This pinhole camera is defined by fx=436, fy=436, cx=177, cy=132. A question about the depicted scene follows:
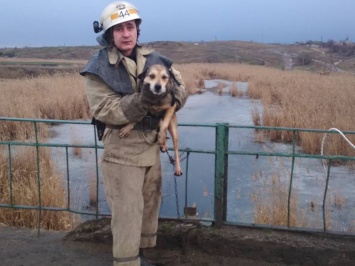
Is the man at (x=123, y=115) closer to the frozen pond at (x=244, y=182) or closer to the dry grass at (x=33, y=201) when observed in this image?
the dry grass at (x=33, y=201)

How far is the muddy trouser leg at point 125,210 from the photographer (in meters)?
2.73

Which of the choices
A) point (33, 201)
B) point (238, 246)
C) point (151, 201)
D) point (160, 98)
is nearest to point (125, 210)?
point (151, 201)

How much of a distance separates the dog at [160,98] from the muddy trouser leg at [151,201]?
0.51ft

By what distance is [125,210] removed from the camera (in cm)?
272

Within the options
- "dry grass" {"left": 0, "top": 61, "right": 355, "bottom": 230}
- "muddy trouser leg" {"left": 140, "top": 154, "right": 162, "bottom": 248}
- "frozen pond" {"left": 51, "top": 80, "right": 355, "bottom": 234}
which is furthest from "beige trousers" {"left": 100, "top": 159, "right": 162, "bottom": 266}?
"frozen pond" {"left": 51, "top": 80, "right": 355, "bottom": 234}

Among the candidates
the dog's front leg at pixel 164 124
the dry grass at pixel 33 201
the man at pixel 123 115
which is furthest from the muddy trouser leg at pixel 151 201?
the dry grass at pixel 33 201

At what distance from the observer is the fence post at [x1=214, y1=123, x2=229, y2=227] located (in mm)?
3545

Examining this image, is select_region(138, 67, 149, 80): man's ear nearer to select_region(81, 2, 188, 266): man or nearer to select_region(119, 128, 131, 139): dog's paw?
select_region(81, 2, 188, 266): man

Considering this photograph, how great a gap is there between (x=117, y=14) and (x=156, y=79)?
47 centimetres


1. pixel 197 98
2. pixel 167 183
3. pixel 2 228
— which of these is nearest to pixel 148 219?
pixel 2 228

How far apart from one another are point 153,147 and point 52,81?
14.4 meters

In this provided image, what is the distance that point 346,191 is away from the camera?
266 inches

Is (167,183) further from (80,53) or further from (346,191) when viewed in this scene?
(80,53)

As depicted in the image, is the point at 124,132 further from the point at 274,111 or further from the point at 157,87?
the point at 274,111
